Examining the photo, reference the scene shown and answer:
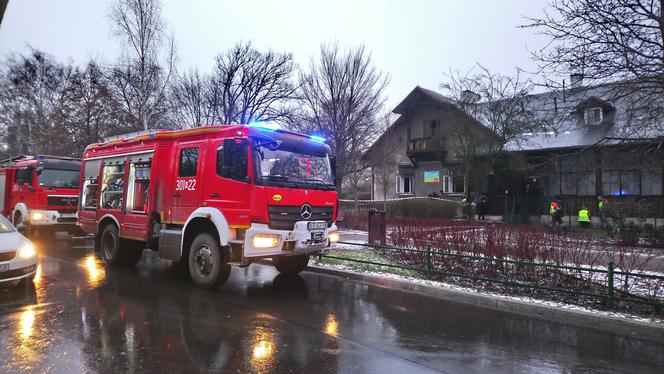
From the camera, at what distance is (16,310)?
6.18 metres

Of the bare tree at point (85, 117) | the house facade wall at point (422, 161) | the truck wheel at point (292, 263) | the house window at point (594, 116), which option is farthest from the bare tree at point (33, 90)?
the house window at point (594, 116)

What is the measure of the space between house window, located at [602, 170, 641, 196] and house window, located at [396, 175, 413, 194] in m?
12.9

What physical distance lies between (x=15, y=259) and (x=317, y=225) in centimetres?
519

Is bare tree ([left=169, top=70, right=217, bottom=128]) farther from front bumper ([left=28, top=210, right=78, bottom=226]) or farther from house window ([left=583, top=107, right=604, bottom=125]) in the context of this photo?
house window ([left=583, top=107, right=604, bottom=125])

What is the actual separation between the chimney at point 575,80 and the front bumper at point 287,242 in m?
6.61

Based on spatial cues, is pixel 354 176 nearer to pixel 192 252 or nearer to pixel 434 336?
pixel 192 252

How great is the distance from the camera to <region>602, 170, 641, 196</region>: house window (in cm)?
2350

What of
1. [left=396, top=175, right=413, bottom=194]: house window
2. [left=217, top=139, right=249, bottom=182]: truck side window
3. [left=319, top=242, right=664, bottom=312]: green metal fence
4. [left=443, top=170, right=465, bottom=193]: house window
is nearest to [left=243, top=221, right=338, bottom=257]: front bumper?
[left=217, top=139, right=249, bottom=182]: truck side window

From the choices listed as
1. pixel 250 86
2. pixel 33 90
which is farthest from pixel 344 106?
pixel 33 90

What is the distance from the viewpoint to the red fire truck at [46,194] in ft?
49.1

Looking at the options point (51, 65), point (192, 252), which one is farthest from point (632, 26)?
point (51, 65)

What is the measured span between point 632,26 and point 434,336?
7.92m

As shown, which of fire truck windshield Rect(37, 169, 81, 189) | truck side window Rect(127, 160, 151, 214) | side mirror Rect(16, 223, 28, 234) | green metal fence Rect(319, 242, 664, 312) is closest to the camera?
green metal fence Rect(319, 242, 664, 312)

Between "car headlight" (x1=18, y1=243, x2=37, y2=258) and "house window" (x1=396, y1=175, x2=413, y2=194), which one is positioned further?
"house window" (x1=396, y1=175, x2=413, y2=194)
